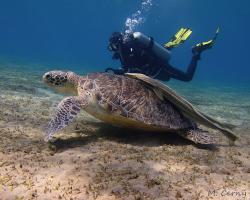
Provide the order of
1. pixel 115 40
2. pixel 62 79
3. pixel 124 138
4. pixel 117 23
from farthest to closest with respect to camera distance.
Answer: pixel 117 23 → pixel 115 40 → pixel 62 79 → pixel 124 138

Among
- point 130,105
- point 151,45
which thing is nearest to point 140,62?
point 151,45

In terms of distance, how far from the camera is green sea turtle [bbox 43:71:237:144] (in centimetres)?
515

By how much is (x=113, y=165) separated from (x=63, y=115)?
135 cm

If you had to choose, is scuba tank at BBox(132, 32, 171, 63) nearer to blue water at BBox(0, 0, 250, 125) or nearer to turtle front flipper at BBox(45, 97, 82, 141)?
turtle front flipper at BBox(45, 97, 82, 141)

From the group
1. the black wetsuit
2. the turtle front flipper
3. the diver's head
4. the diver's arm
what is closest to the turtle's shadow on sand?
the turtle front flipper

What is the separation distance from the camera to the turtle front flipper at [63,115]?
4656 mm

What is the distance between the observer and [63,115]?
4887 mm

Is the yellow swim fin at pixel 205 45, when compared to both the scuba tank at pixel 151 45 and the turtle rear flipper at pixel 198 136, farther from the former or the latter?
the turtle rear flipper at pixel 198 136

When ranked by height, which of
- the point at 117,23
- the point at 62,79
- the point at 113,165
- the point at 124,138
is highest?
the point at 117,23

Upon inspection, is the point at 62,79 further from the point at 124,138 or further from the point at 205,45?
the point at 205,45

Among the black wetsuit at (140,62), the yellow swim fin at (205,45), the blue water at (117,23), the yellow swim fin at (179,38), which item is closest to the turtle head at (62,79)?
the black wetsuit at (140,62)

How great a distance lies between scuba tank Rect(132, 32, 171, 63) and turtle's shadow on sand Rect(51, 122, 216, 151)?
445 centimetres

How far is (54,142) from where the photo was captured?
191 inches

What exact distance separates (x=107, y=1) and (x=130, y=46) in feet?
316
